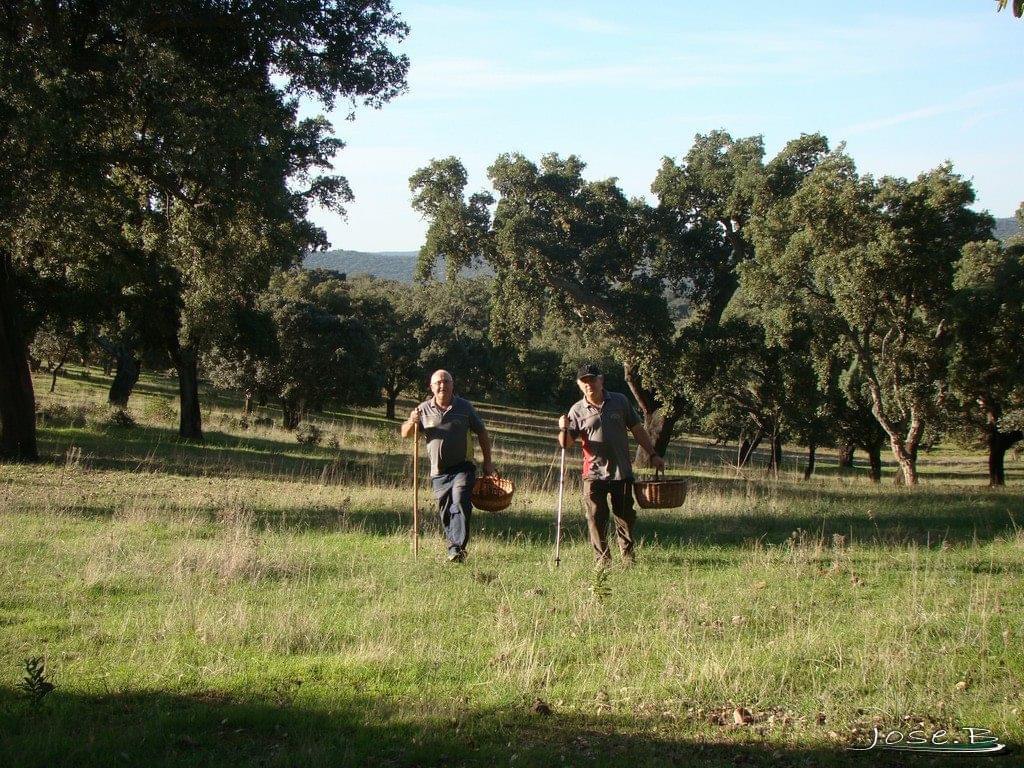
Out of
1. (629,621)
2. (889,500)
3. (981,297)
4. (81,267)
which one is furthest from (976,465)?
(629,621)

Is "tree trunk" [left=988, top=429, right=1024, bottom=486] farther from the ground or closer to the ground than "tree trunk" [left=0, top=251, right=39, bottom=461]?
closer to the ground

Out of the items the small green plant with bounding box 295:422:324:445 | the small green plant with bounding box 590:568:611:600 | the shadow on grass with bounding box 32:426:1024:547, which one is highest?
the small green plant with bounding box 590:568:611:600

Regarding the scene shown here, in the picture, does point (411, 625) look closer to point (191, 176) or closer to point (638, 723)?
point (638, 723)

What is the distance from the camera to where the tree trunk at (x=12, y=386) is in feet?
56.9

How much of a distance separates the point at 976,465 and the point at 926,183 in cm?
4245

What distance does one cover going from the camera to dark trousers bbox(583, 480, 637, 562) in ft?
29.8

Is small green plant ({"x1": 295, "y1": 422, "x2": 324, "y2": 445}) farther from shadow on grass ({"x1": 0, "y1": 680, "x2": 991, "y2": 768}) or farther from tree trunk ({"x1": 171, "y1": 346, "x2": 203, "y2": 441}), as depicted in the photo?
shadow on grass ({"x1": 0, "y1": 680, "x2": 991, "y2": 768})

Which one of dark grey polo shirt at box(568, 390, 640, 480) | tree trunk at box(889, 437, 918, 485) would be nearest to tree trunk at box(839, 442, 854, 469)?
tree trunk at box(889, 437, 918, 485)

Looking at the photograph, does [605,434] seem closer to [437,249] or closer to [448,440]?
[448,440]

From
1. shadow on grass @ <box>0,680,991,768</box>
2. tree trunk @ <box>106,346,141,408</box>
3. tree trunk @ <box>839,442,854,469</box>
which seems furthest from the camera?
tree trunk @ <box>839,442,854,469</box>

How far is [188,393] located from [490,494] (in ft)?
65.3

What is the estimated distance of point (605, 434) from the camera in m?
9.23

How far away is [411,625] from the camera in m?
6.57
